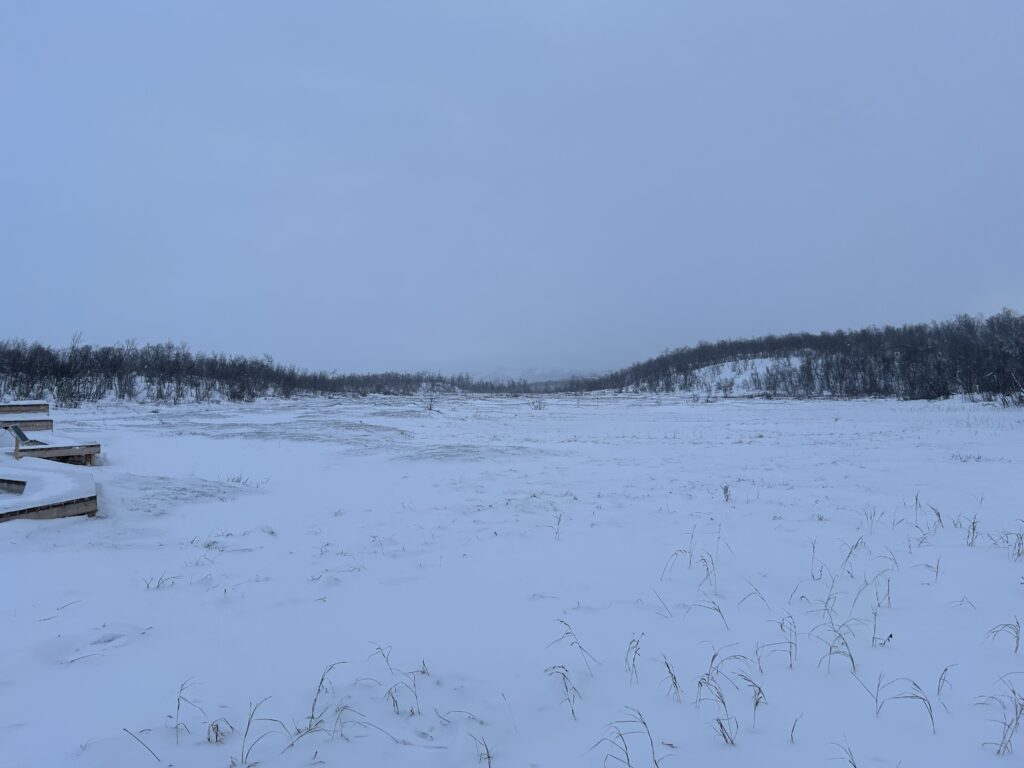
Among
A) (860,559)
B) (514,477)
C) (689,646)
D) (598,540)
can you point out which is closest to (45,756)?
(689,646)

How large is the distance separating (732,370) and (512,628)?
102650mm

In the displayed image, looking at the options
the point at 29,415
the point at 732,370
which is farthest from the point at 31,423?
the point at 732,370

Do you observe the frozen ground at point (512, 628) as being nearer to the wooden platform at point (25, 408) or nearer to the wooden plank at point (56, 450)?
the wooden plank at point (56, 450)

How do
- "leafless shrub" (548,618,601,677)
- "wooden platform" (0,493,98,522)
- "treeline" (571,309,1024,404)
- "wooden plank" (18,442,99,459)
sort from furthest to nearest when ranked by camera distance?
"treeline" (571,309,1024,404), "wooden plank" (18,442,99,459), "wooden platform" (0,493,98,522), "leafless shrub" (548,618,601,677)

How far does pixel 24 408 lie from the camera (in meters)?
15.5

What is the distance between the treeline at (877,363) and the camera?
139 feet

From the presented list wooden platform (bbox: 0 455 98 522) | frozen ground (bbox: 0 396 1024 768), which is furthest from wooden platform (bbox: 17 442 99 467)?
frozen ground (bbox: 0 396 1024 768)

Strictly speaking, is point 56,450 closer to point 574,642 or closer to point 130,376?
point 574,642

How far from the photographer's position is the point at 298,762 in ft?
8.15

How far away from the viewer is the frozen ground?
2.68 m

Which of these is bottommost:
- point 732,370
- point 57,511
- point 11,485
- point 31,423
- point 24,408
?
point 57,511

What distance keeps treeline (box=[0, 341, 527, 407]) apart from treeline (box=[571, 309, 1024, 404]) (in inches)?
2333

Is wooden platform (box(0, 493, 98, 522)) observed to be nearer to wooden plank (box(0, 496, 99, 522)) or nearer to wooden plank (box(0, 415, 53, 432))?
wooden plank (box(0, 496, 99, 522))

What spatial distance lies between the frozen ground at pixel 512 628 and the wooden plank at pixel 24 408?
32.3 feet
